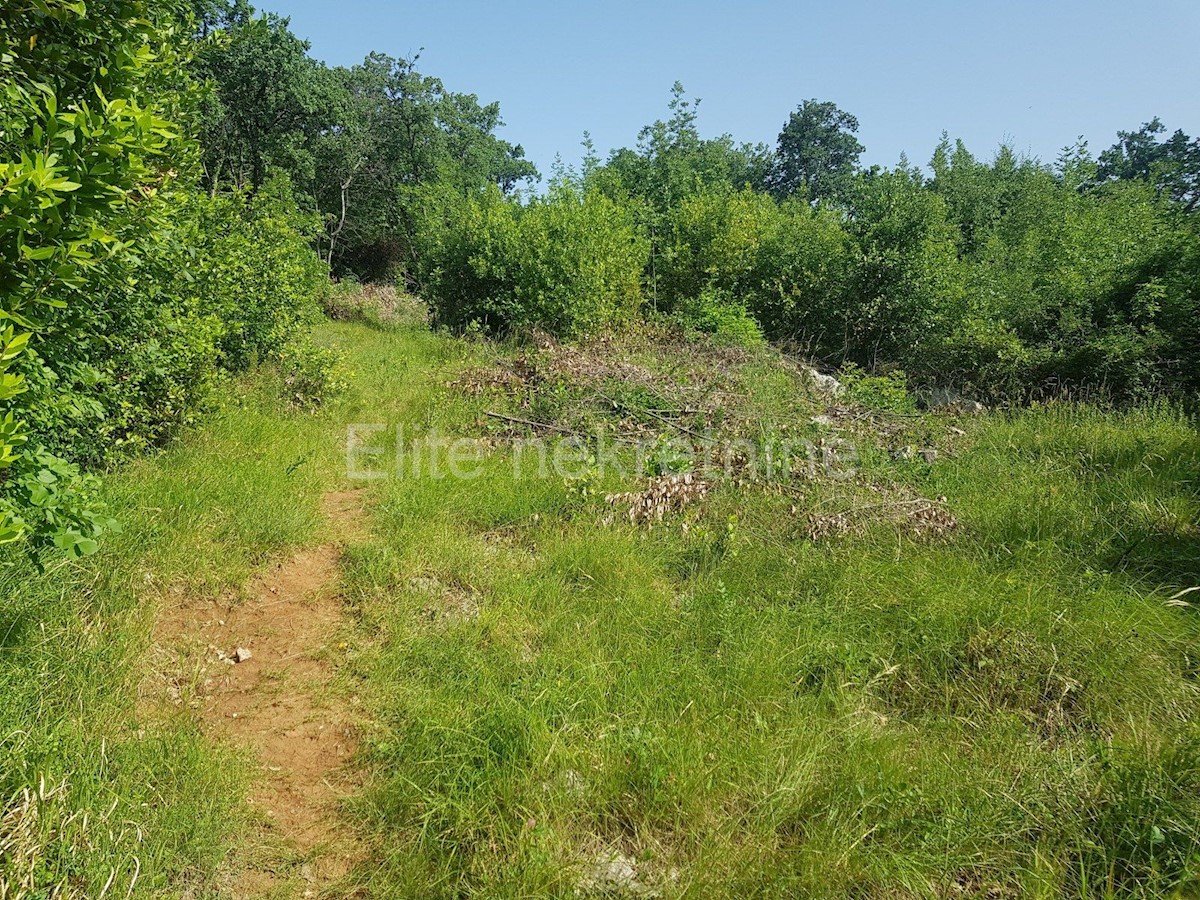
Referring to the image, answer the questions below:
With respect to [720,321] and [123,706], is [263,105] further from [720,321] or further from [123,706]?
[123,706]

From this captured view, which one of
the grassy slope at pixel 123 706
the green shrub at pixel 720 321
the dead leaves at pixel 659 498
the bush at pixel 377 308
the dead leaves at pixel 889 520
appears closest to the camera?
the grassy slope at pixel 123 706

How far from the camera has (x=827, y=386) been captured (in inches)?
327

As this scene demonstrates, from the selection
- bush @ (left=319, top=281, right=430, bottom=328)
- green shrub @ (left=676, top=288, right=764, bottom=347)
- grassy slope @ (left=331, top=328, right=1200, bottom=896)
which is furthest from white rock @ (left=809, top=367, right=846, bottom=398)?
bush @ (left=319, top=281, right=430, bottom=328)

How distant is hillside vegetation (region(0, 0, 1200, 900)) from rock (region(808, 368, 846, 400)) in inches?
4.6

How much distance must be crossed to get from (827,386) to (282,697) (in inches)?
290

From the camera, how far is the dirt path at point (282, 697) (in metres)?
2.27

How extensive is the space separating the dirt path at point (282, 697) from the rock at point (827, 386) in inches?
242

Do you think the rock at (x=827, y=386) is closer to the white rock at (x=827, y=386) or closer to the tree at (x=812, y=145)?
the white rock at (x=827, y=386)

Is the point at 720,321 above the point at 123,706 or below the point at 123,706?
→ above

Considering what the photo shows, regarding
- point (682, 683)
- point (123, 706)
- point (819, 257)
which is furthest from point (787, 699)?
point (819, 257)

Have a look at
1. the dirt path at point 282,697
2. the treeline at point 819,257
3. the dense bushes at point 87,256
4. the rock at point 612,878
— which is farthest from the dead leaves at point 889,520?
the treeline at point 819,257

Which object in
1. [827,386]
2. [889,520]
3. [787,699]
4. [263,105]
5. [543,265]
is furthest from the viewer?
[263,105]

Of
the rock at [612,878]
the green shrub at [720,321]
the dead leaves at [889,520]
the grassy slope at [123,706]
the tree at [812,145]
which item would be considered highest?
the tree at [812,145]

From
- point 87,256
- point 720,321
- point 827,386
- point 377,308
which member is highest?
point 377,308
